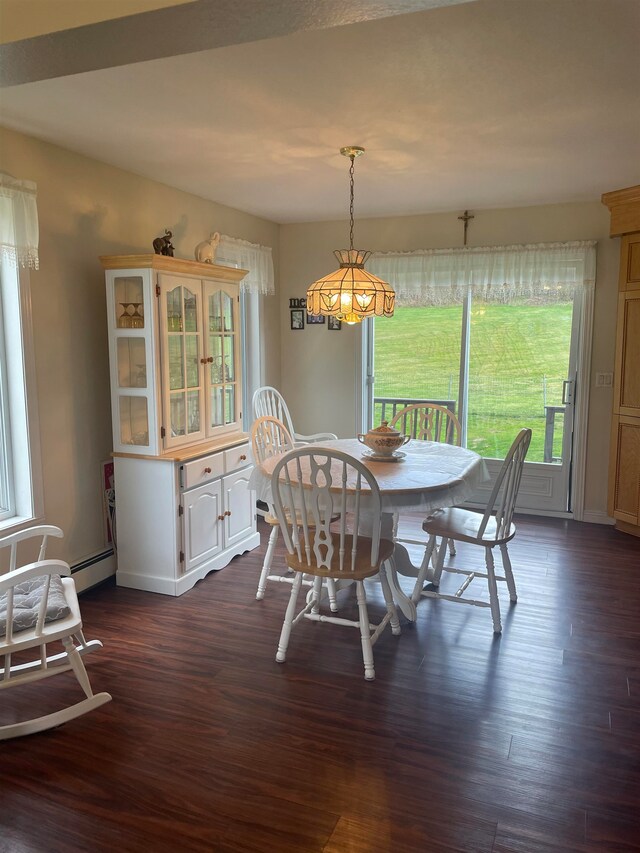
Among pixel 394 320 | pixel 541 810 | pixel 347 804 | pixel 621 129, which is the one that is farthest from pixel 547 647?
pixel 394 320

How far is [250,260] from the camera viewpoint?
4.83 m

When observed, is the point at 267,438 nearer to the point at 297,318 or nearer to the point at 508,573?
the point at 508,573

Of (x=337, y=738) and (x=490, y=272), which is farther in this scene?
(x=490, y=272)

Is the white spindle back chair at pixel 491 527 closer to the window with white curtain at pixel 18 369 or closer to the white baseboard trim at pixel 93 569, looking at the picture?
the white baseboard trim at pixel 93 569

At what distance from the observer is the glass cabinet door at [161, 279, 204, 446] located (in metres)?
3.44

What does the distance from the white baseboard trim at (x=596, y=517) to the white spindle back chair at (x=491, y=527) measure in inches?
70.8

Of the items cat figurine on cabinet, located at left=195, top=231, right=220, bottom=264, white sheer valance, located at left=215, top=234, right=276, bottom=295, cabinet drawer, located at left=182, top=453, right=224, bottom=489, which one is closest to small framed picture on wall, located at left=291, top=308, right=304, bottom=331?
white sheer valance, located at left=215, top=234, right=276, bottom=295

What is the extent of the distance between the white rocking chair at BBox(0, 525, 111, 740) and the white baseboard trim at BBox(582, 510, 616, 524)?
12.4ft

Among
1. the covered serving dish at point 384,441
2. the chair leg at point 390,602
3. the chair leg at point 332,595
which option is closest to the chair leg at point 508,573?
the chair leg at point 390,602

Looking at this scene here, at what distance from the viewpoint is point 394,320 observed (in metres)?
5.30

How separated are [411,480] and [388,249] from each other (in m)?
2.87

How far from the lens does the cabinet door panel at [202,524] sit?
3512 mm

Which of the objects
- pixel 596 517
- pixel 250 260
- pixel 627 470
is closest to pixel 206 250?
pixel 250 260

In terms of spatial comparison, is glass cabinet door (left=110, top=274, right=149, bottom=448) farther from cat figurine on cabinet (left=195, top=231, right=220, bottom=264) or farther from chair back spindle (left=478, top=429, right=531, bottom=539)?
chair back spindle (left=478, top=429, right=531, bottom=539)
